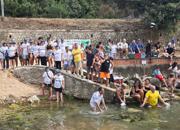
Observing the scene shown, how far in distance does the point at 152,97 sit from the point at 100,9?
32152mm

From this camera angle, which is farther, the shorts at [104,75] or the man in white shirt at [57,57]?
the man in white shirt at [57,57]

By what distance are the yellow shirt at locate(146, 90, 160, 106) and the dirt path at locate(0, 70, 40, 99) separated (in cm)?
559

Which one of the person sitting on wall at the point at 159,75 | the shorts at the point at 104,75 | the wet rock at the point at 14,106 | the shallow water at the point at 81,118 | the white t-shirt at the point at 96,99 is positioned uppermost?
the shorts at the point at 104,75

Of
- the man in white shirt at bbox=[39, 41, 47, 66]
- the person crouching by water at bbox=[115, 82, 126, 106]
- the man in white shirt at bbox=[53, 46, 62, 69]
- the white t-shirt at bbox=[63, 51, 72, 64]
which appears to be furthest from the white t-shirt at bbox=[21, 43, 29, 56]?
the person crouching by water at bbox=[115, 82, 126, 106]

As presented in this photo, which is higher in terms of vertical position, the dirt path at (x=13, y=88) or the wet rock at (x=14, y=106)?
the dirt path at (x=13, y=88)

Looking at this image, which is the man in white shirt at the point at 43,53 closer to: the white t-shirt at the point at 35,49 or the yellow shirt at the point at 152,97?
the white t-shirt at the point at 35,49

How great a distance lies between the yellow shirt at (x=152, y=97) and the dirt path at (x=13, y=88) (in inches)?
220

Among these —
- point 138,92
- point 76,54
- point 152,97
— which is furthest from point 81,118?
point 76,54

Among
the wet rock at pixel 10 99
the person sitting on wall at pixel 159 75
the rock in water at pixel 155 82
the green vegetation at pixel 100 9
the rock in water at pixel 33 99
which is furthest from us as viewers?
the green vegetation at pixel 100 9

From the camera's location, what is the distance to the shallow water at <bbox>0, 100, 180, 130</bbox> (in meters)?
20.7

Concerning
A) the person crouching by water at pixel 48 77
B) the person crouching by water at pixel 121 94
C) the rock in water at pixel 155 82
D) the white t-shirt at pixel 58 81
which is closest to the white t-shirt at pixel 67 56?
the person crouching by water at pixel 48 77

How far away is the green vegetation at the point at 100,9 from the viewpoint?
46.3 metres

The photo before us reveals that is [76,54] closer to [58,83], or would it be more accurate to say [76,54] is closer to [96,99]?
[58,83]

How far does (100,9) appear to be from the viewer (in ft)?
182
